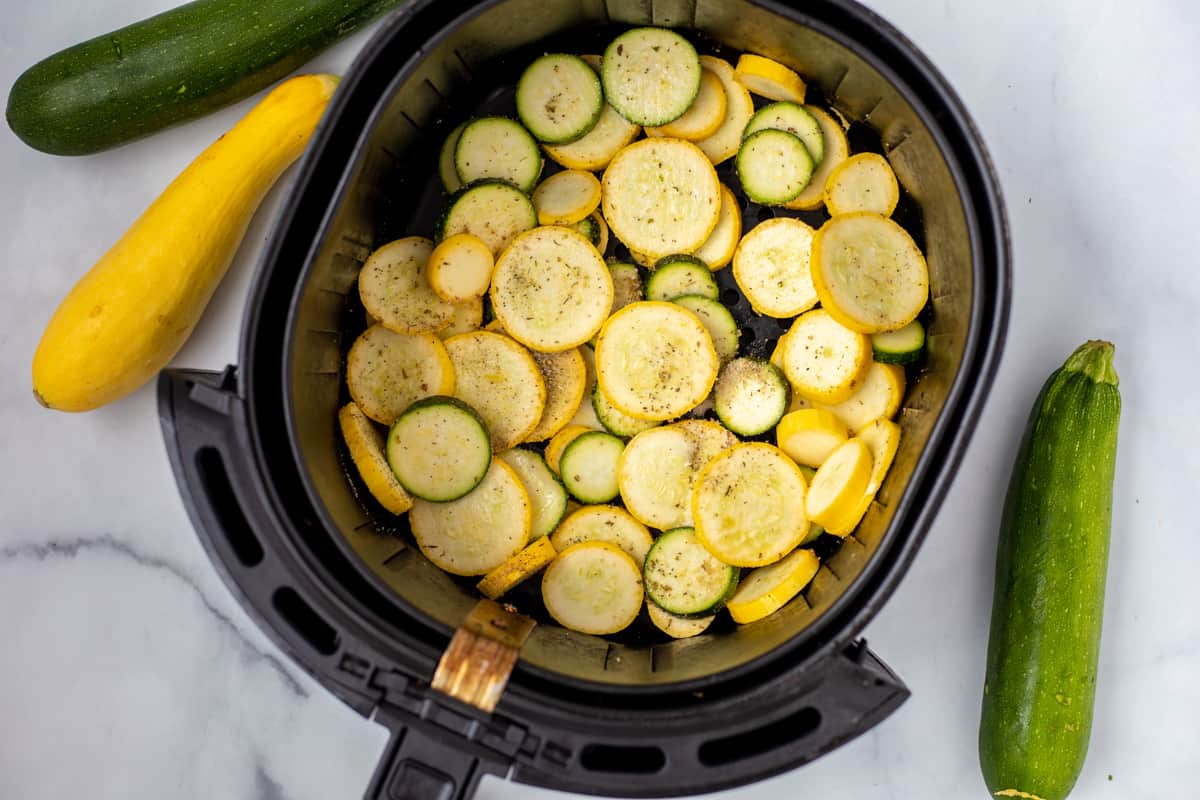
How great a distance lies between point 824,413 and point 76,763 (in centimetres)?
113

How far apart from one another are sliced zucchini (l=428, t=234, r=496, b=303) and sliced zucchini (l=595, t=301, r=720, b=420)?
0.18m

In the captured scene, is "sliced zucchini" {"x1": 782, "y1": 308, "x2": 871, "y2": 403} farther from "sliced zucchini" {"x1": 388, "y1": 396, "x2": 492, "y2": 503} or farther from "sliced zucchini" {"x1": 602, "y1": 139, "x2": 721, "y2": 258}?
"sliced zucchini" {"x1": 388, "y1": 396, "x2": 492, "y2": 503}

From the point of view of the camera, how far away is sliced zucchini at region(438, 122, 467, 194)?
126 cm

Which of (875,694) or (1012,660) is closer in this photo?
(875,694)

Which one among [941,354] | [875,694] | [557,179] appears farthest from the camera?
[557,179]

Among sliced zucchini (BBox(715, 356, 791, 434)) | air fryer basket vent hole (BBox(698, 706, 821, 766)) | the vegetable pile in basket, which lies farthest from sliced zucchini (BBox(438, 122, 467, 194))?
air fryer basket vent hole (BBox(698, 706, 821, 766))

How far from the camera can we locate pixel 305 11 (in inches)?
48.7

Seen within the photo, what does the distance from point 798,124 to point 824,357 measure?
29 cm

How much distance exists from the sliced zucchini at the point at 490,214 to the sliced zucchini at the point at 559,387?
0.52 feet

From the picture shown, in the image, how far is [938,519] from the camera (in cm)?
129

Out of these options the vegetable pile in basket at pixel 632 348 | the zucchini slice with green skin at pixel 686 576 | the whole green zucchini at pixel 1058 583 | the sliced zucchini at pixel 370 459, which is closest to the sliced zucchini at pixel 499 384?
the vegetable pile in basket at pixel 632 348

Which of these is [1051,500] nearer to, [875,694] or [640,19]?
[875,694]

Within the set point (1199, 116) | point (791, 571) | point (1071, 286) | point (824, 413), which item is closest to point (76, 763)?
point (791, 571)

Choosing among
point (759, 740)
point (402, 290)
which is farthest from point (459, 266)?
point (759, 740)
